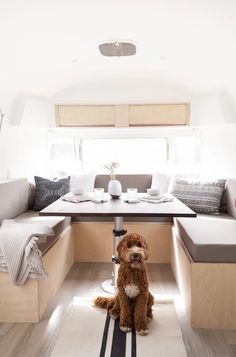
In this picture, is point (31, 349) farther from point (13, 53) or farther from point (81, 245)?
point (13, 53)

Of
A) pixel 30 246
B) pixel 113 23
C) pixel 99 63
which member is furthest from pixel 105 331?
pixel 99 63

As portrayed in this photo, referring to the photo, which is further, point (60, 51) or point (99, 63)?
point (99, 63)

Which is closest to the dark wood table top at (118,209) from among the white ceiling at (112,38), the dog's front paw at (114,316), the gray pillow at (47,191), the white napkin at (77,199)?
the white napkin at (77,199)

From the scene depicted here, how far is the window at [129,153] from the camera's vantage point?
3.98 m

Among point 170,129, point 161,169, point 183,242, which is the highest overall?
point 170,129

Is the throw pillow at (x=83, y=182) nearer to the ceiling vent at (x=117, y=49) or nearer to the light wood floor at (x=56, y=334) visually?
the light wood floor at (x=56, y=334)

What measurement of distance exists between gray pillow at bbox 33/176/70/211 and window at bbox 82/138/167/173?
0.96 meters

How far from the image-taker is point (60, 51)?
8.80 ft

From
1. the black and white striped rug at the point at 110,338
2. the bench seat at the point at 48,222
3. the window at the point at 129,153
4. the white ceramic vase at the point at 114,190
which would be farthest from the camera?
the window at the point at 129,153

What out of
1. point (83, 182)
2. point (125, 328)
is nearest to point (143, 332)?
point (125, 328)

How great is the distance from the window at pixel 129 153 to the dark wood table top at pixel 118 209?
1779 millimetres

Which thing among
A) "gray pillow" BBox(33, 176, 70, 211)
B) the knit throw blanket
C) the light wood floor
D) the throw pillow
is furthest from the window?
the knit throw blanket

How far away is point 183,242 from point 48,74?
7.85 feet

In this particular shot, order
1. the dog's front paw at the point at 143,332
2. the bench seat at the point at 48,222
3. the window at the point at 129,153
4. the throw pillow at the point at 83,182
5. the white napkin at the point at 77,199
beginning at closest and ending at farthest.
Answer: the dog's front paw at the point at 143,332 < the bench seat at the point at 48,222 < the white napkin at the point at 77,199 < the throw pillow at the point at 83,182 < the window at the point at 129,153
